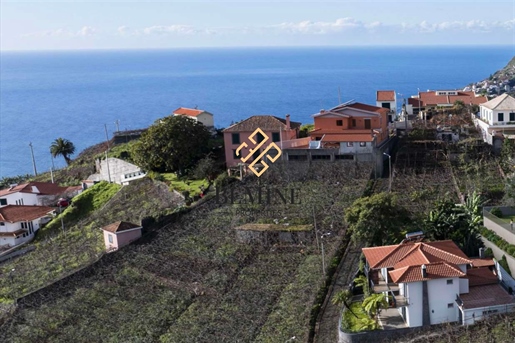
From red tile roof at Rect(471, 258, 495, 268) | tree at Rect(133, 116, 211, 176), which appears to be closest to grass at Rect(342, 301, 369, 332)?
red tile roof at Rect(471, 258, 495, 268)

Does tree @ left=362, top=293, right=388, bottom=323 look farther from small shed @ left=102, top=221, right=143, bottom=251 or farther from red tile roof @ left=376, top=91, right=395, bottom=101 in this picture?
red tile roof @ left=376, top=91, right=395, bottom=101

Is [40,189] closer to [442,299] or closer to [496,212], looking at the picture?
[496,212]

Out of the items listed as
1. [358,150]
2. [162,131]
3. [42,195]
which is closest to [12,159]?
[42,195]

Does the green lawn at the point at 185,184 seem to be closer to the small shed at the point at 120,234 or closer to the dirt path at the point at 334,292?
the small shed at the point at 120,234

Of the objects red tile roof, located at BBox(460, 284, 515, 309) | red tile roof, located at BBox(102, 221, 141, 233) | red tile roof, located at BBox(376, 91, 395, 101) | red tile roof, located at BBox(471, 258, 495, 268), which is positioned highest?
red tile roof, located at BBox(376, 91, 395, 101)

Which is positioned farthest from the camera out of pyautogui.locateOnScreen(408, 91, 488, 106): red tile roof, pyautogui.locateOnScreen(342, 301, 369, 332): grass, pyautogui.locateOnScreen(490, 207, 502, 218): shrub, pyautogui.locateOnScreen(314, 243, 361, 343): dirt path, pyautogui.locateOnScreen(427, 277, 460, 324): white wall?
pyautogui.locateOnScreen(408, 91, 488, 106): red tile roof

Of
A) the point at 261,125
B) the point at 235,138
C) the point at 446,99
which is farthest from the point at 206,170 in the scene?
the point at 446,99

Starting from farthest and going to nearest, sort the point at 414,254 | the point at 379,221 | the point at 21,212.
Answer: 1. the point at 21,212
2. the point at 379,221
3. the point at 414,254
